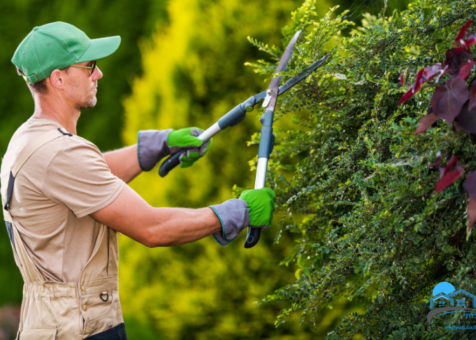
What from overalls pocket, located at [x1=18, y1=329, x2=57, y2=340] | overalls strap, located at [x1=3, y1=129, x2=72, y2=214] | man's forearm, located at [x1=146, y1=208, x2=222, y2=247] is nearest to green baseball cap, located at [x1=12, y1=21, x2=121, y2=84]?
overalls strap, located at [x1=3, y1=129, x2=72, y2=214]

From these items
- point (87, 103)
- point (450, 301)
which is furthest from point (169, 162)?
point (450, 301)

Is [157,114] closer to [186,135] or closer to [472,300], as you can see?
[186,135]

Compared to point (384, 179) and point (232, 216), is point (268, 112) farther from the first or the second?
point (384, 179)

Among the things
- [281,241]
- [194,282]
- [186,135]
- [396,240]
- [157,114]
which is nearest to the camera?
[396,240]

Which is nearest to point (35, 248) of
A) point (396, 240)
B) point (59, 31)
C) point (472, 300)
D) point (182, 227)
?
point (182, 227)

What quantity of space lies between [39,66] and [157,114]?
5.74 ft

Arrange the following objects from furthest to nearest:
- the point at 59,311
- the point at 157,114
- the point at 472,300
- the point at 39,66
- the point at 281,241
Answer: the point at 157,114 → the point at 281,241 → the point at 39,66 → the point at 59,311 → the point at 472,300

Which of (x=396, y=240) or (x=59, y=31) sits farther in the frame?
(x=59, y=31)

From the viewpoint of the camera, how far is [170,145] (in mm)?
2404

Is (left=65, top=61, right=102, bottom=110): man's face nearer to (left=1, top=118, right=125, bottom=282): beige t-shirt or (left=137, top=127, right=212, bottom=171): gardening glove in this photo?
(left=1, top=118, right=125, bottom=282): beige t-shirt

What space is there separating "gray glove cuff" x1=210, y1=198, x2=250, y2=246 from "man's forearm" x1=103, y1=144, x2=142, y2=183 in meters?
0.81

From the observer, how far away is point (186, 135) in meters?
2.37

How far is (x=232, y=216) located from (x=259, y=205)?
0.39ft

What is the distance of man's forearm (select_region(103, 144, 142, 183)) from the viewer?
2398 mm
